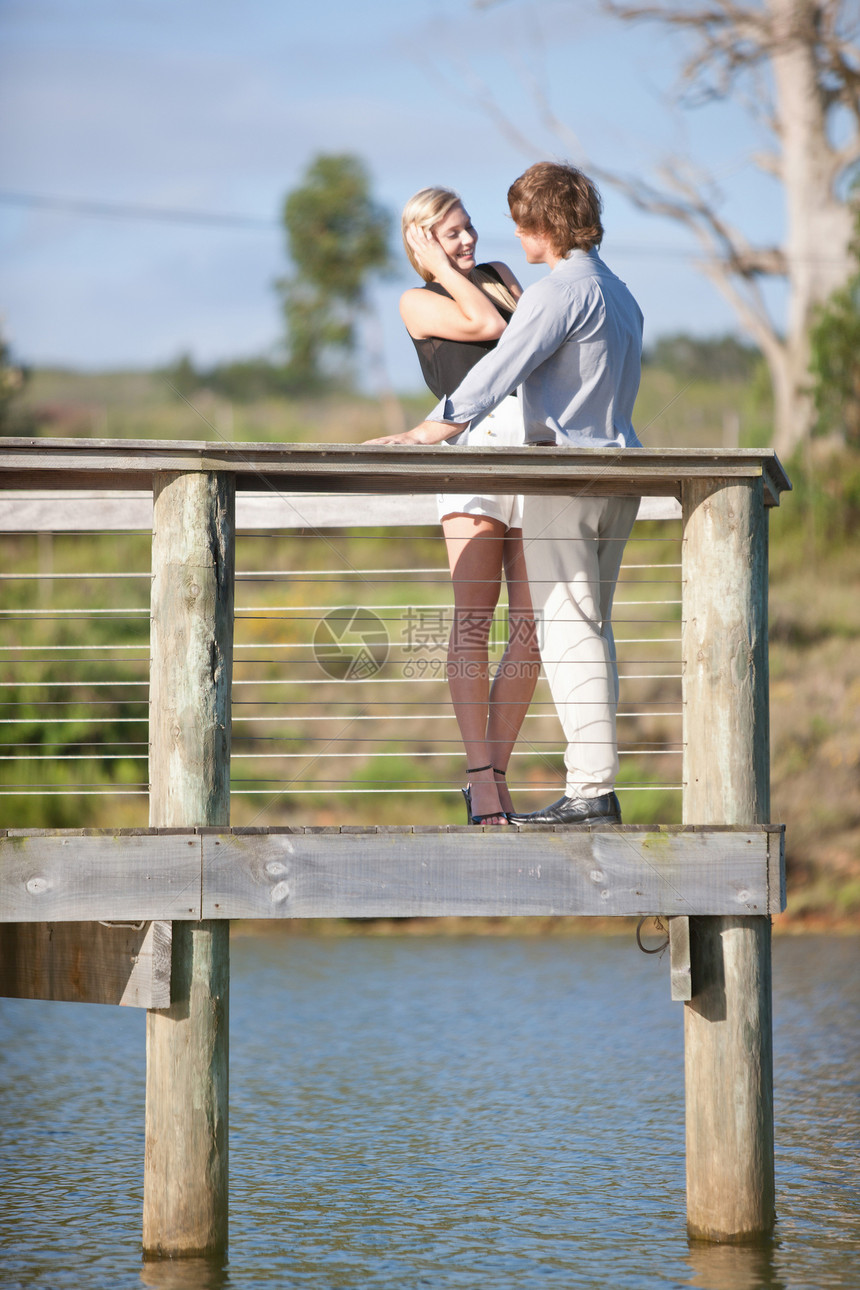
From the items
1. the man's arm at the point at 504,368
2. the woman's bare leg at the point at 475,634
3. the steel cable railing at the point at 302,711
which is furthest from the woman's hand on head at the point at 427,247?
the steel cable railing at the point at 302,711

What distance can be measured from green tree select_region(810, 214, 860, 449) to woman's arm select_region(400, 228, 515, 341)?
14.7 metres

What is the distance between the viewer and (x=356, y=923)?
10508 mm

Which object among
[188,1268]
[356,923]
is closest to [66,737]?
[356,923]

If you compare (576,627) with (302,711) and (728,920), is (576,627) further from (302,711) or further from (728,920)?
(302,711)

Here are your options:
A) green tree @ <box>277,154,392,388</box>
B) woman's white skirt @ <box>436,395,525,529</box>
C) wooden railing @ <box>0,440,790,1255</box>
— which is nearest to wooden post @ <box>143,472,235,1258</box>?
wooden railing @ <box>0,440,790,1255</box>

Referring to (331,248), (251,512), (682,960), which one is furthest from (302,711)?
(331,248)

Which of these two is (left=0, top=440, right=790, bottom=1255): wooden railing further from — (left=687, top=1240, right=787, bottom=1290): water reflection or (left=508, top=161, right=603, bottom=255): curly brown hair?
(left=508, top=161, right=603, bottom=255): curly brown hair

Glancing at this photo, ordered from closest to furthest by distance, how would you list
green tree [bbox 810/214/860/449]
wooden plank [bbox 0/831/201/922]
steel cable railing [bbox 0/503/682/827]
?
wooden plank [bbox 0/831/201/922], steel cable railing [bbox 0/503/682/827], green tree [bbox 810/214/860/449]

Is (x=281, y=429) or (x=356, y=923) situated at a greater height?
(x=281, y=429)

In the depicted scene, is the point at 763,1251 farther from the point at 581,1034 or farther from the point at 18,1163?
the point at 581,1034

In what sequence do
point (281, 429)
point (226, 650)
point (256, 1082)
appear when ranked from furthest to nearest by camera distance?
point (281, 429) < point (256, 1082) < point (226, 650)

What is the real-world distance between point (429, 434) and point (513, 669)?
0.67 m

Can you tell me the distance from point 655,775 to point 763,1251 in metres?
8.78

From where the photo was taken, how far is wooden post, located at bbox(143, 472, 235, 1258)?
3164mm
